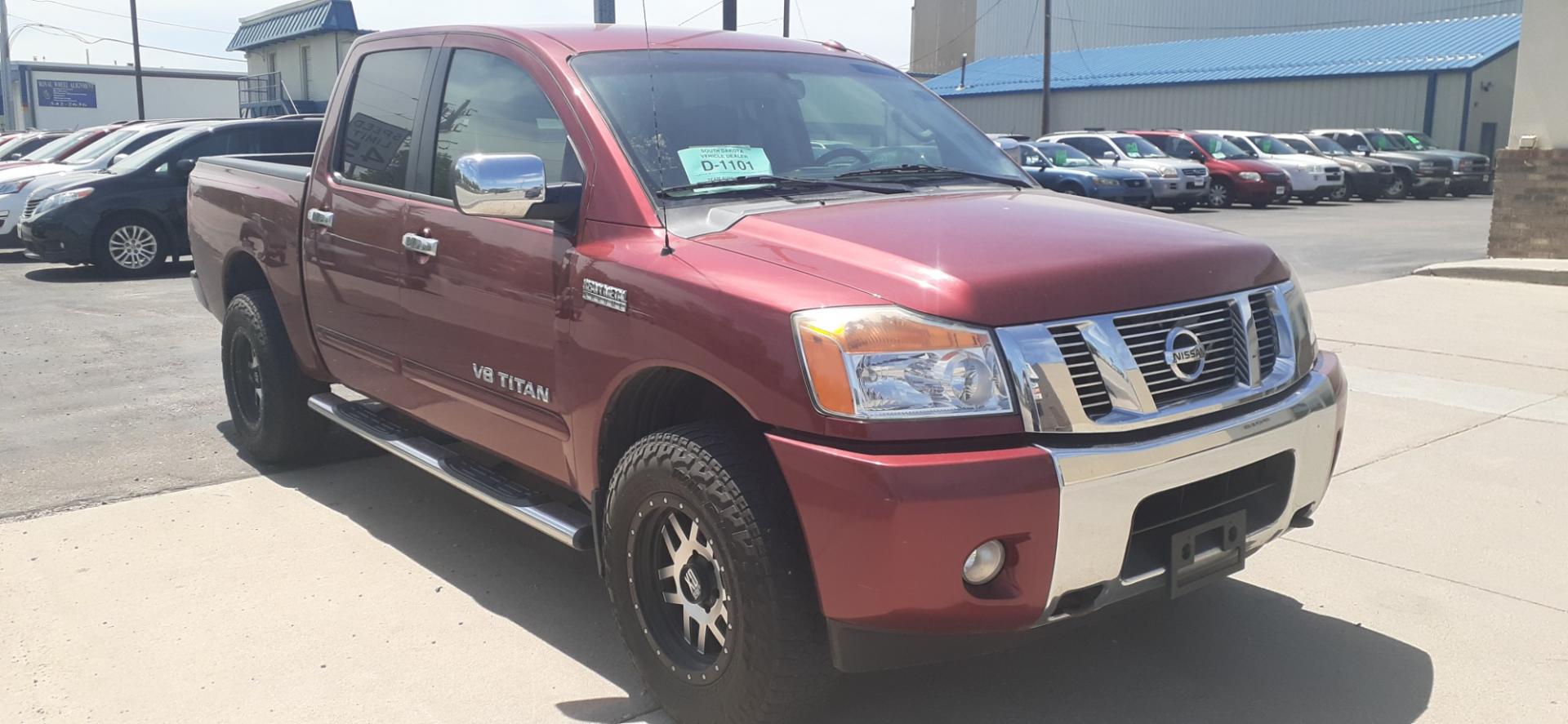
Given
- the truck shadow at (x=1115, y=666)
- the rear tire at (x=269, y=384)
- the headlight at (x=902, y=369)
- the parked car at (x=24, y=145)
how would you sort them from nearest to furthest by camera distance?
the headlight at (x=902, y=369), the truck shadow at (x=1115, y=666), the rear tire at (x=269, y=384), the parked car at (x=24, y=145)

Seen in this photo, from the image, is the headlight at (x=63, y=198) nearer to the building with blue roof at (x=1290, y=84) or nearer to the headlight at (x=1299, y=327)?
the headlight at (x=1299, y=327)

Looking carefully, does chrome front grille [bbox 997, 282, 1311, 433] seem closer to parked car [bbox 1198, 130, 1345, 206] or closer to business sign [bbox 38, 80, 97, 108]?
parked car [bbox 1198, 130, 1345, 206]

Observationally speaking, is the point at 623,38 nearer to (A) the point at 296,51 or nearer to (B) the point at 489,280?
(B) the point at 489,280

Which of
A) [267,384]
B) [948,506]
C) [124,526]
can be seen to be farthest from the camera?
[267,384]

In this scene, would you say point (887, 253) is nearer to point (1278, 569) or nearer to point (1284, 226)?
point (1278, 569)

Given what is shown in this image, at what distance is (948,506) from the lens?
2.68m

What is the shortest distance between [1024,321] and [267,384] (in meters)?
3.81

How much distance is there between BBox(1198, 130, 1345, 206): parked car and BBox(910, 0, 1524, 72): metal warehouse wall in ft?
76.1

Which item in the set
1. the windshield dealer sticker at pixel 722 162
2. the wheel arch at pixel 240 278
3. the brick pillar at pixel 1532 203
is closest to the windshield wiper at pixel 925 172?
the windshield dealer sticker at pixel 722 162

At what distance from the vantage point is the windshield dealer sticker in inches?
144

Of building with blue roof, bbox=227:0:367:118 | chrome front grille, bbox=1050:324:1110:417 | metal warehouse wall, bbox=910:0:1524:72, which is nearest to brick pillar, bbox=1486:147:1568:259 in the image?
chrome front grille, bbox=1050:324:1110:417

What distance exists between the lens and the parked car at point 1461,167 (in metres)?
30.1

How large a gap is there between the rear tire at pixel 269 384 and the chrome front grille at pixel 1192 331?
3.80 m

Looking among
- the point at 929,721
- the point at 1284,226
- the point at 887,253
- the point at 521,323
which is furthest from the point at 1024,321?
the point at 1284,226
